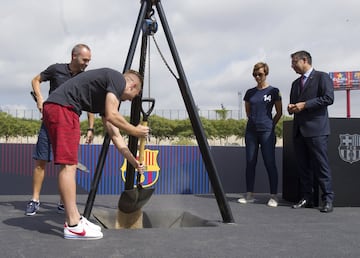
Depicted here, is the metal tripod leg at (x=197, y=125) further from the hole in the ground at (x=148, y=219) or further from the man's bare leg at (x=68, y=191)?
the man's bare leg at (x=68, y=191)

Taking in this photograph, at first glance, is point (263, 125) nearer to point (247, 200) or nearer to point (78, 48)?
point (247, 200)

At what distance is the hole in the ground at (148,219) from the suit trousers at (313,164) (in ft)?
4.42

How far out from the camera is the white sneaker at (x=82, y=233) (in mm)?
2482

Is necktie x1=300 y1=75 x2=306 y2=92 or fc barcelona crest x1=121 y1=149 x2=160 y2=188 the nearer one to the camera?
necktie x1=300 y1=75 x2=306 y2=92

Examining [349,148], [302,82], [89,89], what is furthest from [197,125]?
[349,148]

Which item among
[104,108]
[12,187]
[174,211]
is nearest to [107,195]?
[12,187]

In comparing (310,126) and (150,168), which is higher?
(310,126)

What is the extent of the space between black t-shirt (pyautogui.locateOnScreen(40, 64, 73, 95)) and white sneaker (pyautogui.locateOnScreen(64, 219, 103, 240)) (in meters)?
1.59

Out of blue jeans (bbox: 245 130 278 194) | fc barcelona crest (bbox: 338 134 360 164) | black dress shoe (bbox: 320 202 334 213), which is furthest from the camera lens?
blue jeans (bbox: 245 130 278 194)

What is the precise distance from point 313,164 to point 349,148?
42 cm

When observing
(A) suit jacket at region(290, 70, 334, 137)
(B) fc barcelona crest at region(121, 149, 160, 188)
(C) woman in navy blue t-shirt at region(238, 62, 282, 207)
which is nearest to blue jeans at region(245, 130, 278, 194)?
(C) woman in navy blue t-shirt at region(238, 62, 282, 207)

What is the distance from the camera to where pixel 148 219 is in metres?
3.74

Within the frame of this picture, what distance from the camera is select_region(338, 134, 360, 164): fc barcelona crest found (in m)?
4.26

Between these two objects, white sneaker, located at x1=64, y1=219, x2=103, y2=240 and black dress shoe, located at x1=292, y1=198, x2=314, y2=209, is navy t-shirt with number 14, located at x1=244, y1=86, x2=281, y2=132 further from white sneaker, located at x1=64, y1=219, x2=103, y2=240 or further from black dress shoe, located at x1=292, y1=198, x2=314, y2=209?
white sneaker, located at x1=64, y1=219, x2=103, y2=240
